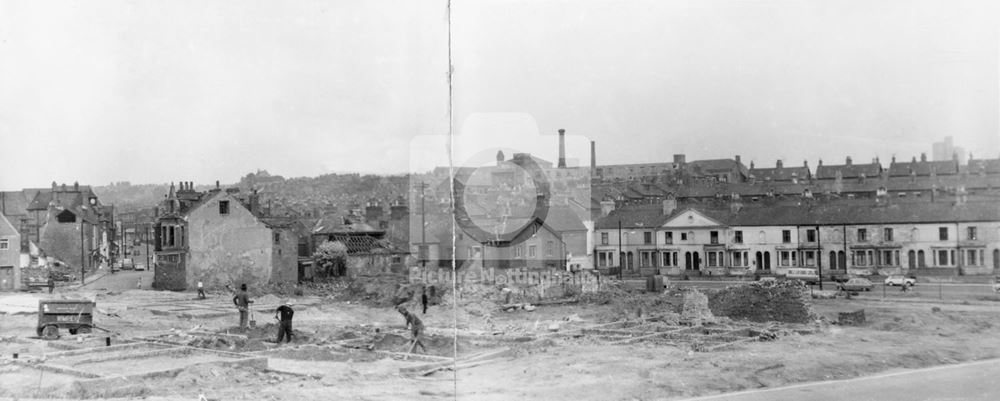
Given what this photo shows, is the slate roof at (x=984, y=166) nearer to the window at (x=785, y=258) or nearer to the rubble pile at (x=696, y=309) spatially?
the window at (x=785, y=258)

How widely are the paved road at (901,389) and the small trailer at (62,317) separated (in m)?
18.7

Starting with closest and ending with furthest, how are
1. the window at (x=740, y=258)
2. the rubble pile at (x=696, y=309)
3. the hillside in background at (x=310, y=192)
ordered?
the rubble pile at (x=696, y=309) → the window at (x=740, y=258) → the hillside in background at (x=310, y=192)

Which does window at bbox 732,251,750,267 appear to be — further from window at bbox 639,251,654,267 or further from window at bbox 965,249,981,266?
window at bbox 965,249,981,266

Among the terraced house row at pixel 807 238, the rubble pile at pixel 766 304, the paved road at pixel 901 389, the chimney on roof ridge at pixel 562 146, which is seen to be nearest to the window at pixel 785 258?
the terraced house row at pixel 807 238

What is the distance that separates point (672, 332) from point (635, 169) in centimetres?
5859

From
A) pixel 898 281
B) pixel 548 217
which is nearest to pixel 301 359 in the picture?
pixel 548 217

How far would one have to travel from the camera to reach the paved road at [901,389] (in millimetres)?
17828

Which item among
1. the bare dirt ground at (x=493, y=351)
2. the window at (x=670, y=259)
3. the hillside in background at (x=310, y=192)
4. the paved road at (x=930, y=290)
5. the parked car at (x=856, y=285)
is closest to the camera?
the bare dirt ground at (x=493, y=351)

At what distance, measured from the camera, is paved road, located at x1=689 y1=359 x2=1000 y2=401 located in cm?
1783

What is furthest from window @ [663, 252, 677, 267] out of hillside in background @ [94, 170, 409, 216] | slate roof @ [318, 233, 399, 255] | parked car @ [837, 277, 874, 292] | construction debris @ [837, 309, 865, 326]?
hillside in background @ [94, 170, 409, 216]

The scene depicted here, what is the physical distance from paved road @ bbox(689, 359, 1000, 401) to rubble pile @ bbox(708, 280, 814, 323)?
33.9 ft

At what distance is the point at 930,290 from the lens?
43719 millimetres

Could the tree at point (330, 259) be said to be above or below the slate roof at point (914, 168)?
below

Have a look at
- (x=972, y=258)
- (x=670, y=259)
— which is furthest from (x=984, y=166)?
(x=670, y=259)
